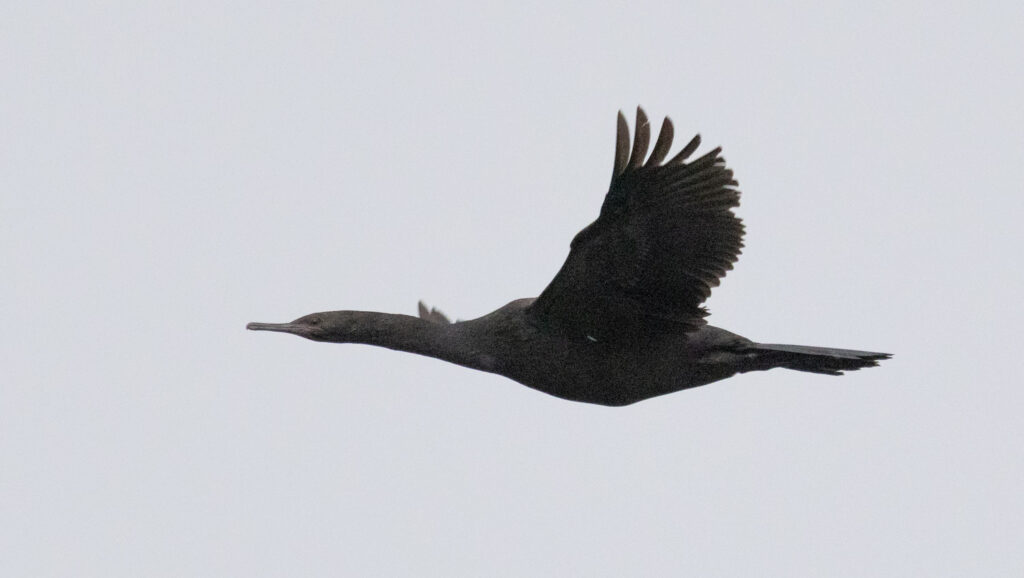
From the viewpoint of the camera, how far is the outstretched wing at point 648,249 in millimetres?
7781

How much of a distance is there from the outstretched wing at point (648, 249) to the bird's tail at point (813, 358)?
0.42 meters

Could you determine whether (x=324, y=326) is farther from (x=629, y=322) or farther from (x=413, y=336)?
(x=629, y=322)


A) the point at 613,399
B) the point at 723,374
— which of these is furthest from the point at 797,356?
the point at 613,399

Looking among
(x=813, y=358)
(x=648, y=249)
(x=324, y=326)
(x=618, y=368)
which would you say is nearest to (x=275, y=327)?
(x=324, y=326)

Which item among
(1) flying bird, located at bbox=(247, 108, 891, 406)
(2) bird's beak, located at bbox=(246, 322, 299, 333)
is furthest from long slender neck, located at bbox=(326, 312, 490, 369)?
(2) bird's beak, located at bbox=(246, 322, 299, 333)

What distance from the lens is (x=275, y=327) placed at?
8.79 m

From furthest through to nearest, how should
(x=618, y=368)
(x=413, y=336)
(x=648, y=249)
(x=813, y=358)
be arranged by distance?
(x=413, y=336), (x=618, y=368), (x=813, y=358), (x=648, y=249)

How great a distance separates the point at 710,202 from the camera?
26.3 ft

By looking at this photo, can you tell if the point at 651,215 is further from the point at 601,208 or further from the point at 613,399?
the point at 613,399

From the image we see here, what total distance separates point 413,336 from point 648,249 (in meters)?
1.51

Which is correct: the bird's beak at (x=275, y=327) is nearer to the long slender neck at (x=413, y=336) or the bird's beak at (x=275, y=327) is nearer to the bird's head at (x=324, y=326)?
the bird's head at (x=324, y=326)

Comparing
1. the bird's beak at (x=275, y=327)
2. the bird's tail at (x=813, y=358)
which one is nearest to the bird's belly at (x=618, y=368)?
the bird's tail at (x=813, y=358)

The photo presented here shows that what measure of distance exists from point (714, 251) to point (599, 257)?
636 millimetres

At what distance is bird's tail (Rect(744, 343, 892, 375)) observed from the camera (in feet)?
27.1
